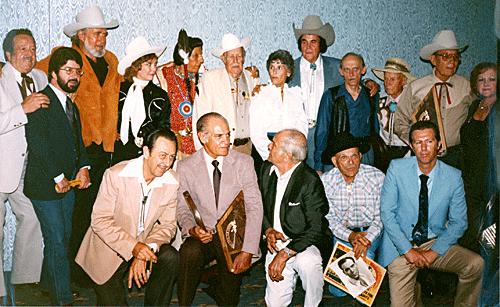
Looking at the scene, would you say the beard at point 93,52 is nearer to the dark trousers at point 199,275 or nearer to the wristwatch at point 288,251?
the dark trousers at point 199,275

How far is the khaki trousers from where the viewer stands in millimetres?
3582

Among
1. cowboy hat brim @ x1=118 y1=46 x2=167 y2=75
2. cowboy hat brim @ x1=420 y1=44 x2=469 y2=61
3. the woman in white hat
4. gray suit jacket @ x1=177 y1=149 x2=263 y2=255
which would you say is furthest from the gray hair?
cowboy hat brim @ x1=420 y1=44 x2=469 y2=61

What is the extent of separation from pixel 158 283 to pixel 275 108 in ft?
6.03

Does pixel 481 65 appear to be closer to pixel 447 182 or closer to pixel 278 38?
pixel 447 182

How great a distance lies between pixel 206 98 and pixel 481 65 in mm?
2666

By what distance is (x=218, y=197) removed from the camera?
12.6 ft

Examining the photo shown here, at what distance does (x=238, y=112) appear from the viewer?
441 centimetres

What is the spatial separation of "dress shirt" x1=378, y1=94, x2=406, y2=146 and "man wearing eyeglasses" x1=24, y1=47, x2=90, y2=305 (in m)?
2.78

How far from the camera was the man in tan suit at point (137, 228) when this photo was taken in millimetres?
3447

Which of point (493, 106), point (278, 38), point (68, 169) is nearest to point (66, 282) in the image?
point (68, 169)

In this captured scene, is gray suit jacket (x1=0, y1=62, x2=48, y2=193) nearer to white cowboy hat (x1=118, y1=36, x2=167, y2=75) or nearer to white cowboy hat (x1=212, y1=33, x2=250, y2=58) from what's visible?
white cowboy hat (x1=118, y1=36, x2=167, y2=75)

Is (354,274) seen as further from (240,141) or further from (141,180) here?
(141,180)

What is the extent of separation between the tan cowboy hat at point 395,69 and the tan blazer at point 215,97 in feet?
5.30

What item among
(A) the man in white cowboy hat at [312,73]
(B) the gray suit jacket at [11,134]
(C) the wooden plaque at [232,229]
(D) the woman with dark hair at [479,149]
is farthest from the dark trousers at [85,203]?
(D) the woman with dark hair at [479,149]
